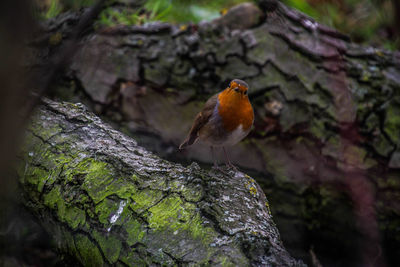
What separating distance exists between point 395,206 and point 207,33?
190 cm

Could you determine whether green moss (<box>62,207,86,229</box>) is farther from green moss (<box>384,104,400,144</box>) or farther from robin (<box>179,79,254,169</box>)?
green moss (<box>384,104,400,144</box>)

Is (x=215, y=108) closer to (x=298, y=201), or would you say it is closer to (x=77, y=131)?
(x=77, y=131)

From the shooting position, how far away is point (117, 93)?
9.71ft

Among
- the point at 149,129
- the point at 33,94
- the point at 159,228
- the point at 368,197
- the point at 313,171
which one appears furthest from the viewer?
the point at 149,129

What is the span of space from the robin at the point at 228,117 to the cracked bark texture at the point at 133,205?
47 cm

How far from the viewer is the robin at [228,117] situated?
85.9 inches

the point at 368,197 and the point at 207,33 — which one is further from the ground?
the point at 207,33

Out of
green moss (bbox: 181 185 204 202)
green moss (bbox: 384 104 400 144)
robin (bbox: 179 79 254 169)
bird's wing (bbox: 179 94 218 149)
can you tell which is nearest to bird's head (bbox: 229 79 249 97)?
robin (bbox: 179 79 254 169)

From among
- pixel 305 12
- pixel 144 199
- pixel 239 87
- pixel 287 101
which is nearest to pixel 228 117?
pixel 239 87

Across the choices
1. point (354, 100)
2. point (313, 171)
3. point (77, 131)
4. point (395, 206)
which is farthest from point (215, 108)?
point (395, 206)

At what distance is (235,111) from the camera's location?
2.19 metres

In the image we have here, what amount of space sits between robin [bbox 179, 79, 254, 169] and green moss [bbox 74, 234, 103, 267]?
1067 millimetres

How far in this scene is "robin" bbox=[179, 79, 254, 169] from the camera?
2.18 meters

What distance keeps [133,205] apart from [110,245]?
17cm
